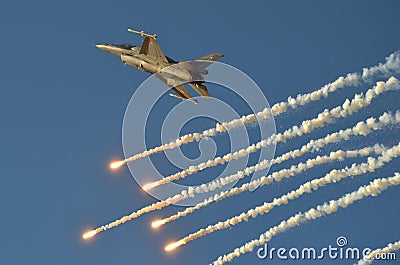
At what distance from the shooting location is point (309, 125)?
70.6 m

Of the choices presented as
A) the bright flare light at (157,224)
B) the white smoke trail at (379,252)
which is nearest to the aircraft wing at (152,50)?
the bright flare light at (157,224)

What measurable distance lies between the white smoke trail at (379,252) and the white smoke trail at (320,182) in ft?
17.6

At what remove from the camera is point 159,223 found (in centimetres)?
8144

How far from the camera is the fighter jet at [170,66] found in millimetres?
77750

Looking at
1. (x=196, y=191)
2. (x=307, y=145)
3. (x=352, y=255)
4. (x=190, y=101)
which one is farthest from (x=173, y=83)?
(x=352, y=255)

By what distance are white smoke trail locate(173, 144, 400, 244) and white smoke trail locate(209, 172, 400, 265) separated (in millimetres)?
1217

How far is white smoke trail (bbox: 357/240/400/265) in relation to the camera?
6550 cm

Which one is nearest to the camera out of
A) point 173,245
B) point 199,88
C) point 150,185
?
point 199,88

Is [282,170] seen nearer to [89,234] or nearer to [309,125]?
[309,125]

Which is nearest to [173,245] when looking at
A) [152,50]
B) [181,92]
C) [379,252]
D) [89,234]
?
[89,234]

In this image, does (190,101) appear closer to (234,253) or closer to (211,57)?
(211,57)

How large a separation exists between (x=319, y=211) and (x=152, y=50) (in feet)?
67.1

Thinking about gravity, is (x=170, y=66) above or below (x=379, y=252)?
above

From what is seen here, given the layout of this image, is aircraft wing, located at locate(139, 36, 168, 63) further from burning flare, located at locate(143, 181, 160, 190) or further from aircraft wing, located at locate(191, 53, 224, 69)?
burning flare, located at locate(143, 181, 160, 190)
